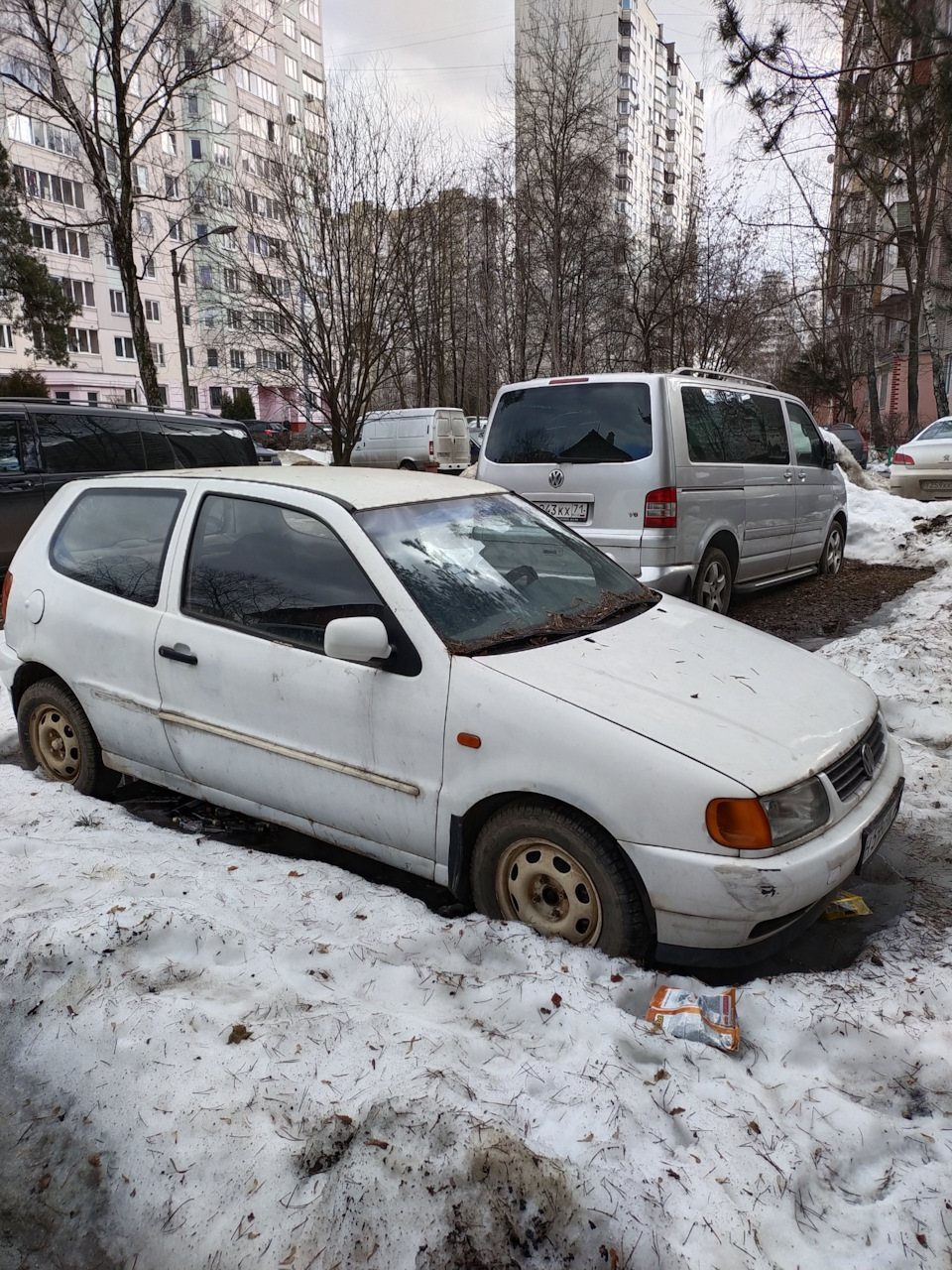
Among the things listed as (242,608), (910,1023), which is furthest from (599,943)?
(242,608)

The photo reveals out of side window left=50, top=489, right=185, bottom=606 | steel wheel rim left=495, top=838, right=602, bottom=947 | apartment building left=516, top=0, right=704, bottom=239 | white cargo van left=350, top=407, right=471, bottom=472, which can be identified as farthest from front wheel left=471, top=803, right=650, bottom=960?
apartment building left=516, top=0, right=704, bottom=239

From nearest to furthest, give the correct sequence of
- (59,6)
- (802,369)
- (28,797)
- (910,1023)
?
(910,1023), (28,797), (59,6), (802,369)

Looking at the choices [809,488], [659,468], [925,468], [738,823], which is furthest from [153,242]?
[738,823]

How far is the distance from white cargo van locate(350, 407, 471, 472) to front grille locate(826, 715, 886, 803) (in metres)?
23.2

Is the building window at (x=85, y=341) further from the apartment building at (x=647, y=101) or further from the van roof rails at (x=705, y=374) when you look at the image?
the van roof rails at (x=705, y=374)

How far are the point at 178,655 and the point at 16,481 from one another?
21.9 ft

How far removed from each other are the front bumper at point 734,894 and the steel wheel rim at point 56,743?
9.21 feet

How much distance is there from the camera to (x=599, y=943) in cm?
271

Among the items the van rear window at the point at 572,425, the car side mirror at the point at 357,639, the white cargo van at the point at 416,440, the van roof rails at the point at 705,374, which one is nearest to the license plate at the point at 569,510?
the van rear window at the point at 572,425

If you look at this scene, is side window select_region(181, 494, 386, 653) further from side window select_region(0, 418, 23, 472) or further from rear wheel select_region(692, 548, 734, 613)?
side window select_region(0, 418, 23, 472)

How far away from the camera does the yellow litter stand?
322 centimetres

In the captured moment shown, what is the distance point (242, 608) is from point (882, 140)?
13.3 meters

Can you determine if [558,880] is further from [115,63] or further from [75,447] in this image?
[115,63]

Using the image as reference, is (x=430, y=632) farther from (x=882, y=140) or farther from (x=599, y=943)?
(x=882, y=140)
